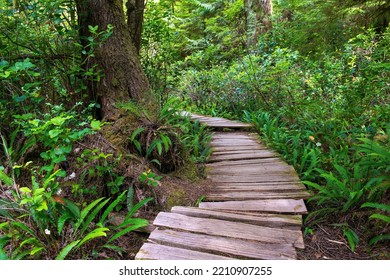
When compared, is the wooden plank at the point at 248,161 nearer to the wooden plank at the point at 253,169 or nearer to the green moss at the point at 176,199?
the wooden plank at the point at 253,169

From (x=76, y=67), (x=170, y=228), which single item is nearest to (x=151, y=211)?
(x=170, y=228)

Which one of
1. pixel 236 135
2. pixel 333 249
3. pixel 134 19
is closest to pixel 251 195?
pixel 333 249

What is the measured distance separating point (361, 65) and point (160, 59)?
407 centimetres

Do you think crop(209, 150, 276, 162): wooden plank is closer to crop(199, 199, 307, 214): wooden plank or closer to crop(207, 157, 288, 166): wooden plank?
crop(207, 157, 288, 166): wooden plank

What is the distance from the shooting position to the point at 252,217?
3.08 meters

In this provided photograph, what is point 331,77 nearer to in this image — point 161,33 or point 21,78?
point 161,33

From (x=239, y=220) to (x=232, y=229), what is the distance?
234mm

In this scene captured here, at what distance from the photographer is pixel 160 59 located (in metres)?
5.74

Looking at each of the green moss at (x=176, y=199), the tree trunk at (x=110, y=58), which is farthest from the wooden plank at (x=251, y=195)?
the tree trunk at (x=110, y=58)

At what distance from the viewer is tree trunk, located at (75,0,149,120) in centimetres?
410

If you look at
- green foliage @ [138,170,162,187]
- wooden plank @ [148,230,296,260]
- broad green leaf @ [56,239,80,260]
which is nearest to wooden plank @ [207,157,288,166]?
green foliage @ [138,170,162,187]

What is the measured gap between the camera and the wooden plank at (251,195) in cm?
363

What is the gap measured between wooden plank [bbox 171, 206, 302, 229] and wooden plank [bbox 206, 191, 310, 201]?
1.63 feet

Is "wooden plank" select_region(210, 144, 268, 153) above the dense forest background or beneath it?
beneath
